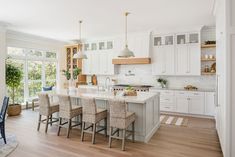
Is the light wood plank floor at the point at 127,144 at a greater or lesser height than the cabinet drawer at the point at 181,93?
lesser

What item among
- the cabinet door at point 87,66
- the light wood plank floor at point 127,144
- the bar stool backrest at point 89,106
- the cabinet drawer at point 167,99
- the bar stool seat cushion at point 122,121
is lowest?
the light wood plank floor at point 127,144

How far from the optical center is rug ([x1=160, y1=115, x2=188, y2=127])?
4.98 metres

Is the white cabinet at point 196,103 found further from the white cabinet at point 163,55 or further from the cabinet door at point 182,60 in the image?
the white cabinet at point 163,55

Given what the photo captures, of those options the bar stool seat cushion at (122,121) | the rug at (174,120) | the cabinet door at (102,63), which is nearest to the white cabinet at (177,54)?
the rug at (174,120)

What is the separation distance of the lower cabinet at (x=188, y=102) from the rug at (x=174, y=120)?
0.40 meters

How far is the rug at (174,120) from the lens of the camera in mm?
4977

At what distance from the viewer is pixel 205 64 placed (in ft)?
19.4

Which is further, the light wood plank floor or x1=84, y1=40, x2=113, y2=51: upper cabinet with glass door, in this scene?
x1=84, y1=40, x2=113, y2=51: upper cabinet with glass door

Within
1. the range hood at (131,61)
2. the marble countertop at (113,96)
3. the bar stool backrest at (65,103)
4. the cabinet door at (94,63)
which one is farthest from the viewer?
the cabinet door at (94,63)

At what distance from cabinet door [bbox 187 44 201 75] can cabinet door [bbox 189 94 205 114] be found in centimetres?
83

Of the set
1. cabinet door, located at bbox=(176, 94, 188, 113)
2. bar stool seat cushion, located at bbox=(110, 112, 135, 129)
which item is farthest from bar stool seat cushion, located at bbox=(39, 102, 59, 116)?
cabinet door, located at bbox=(176, 94, 188, 113)

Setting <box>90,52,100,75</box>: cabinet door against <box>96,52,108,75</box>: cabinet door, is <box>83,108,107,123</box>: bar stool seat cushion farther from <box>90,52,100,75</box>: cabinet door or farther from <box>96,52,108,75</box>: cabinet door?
<box>90,52,100,75</box>: cabinet door

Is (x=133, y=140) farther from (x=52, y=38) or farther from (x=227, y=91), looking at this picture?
(x=52, y=38)

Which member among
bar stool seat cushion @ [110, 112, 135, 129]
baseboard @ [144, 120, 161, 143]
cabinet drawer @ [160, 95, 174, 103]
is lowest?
baseboard @ [144, 120, 161, 143]
